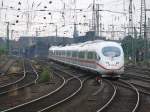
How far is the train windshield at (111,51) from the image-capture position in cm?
2986

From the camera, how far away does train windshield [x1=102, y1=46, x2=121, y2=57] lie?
2986 cm

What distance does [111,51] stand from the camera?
30141 mm

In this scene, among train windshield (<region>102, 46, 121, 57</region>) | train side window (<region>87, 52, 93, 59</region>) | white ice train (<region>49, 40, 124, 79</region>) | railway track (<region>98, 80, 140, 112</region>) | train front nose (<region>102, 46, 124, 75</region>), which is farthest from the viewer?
train side window (<region>87, 52, 93, 59</region>)

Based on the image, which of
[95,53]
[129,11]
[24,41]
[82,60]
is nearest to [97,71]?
[95,53]

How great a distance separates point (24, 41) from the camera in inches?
6422

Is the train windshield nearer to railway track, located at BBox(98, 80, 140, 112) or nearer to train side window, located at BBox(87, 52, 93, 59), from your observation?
train side window, located at BBox(87, 52, 93, 59)

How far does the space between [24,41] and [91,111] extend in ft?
492

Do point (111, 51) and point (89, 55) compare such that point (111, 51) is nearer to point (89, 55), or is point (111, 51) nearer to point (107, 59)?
point (107, 59)

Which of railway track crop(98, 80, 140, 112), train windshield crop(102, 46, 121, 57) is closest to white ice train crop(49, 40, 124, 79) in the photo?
train windshield crop(102, 46, 121, 57)

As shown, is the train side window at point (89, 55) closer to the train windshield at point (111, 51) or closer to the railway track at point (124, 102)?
the train windshield at point (111, 51)

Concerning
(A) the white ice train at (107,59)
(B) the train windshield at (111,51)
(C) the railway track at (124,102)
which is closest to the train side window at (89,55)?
(A) the white ice train at (107,59)

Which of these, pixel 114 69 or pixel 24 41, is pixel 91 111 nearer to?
pixel 114 69

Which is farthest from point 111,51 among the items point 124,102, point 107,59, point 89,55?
point 124,102

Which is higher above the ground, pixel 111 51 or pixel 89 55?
pixel 111 51
